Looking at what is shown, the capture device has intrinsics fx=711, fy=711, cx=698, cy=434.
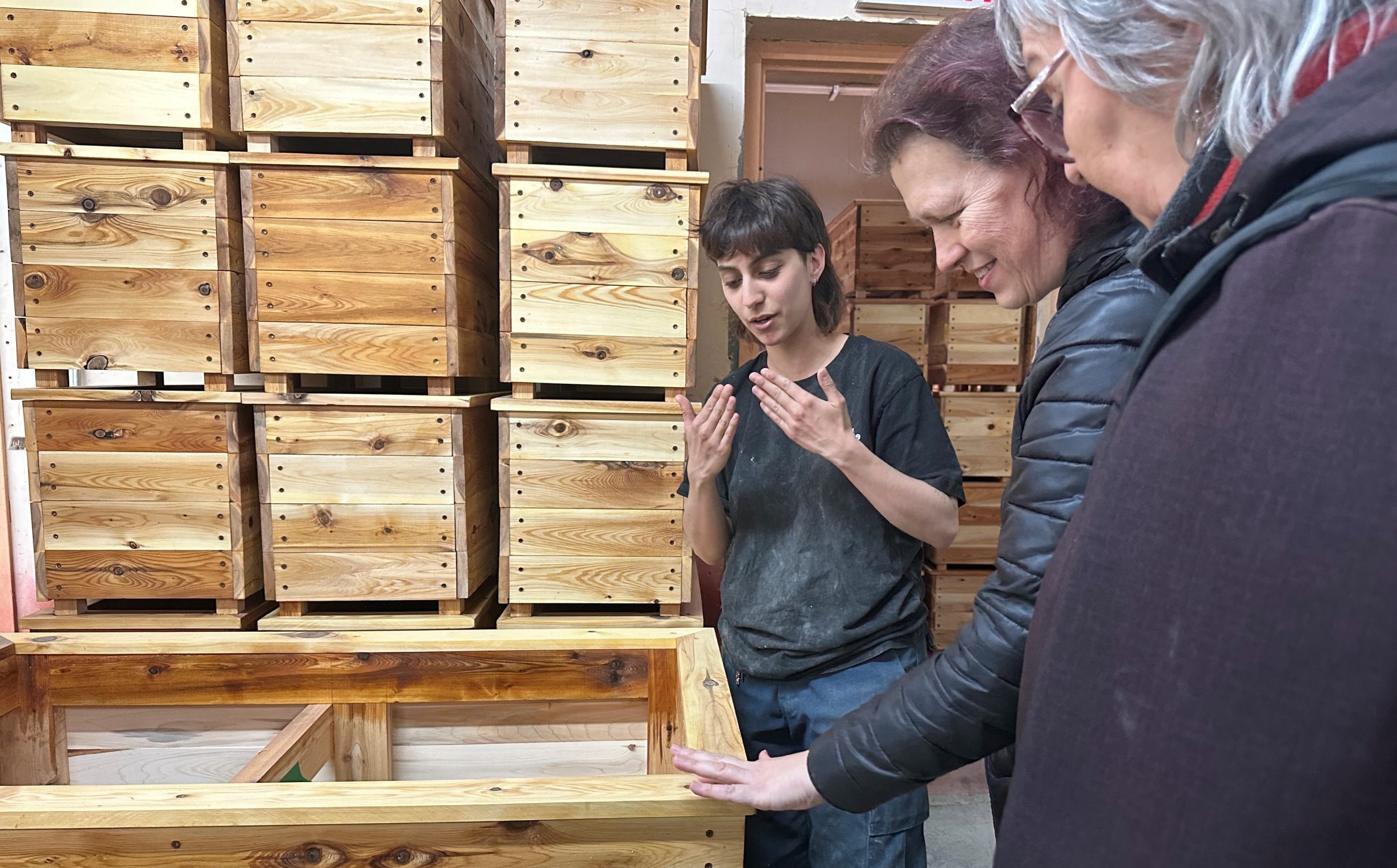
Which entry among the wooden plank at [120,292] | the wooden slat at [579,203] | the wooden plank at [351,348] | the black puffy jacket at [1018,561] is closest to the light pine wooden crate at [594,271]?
the wooden slat at [579,203]

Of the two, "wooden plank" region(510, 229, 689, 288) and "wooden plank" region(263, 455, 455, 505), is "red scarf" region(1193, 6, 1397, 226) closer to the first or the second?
"wooden plank" region(510, 229, 689, 288)

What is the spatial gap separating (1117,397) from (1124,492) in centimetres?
12

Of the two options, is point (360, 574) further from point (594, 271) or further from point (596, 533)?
point (594, 271)

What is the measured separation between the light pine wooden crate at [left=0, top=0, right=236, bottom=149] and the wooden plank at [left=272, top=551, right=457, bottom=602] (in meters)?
1.24

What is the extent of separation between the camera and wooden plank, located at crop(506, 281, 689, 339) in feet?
6.88

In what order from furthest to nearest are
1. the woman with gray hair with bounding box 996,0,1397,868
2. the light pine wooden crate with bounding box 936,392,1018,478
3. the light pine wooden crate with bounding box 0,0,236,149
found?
1. the light pine wooden crate with bounding box 936,392,1018,478
2. the light pine wooden crate with bounding box 0,0,236,149
3. the woman with gray hair with bounding box 996,0,1397,868

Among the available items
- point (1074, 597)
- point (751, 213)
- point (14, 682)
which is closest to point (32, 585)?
point (14, 682)

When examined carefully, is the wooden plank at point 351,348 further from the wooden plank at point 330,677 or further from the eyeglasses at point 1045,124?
the eyeglasses at point 1045,124

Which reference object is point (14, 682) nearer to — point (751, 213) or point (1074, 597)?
point (751, 213)

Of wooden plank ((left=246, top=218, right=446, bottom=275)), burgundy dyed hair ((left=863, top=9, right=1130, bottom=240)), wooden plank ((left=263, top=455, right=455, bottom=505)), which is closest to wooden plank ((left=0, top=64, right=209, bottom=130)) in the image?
wooden plank ((left=246, top=218, right=446, bottom=275))

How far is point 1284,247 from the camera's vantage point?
378 millimetres

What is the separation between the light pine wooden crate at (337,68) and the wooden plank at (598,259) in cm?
41

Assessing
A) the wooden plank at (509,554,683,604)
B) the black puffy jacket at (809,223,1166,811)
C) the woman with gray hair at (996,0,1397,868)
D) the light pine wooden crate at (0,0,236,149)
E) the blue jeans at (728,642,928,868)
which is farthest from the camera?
the wooden plank at (509,554,683,604)

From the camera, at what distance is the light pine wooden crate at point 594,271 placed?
6.81ft
